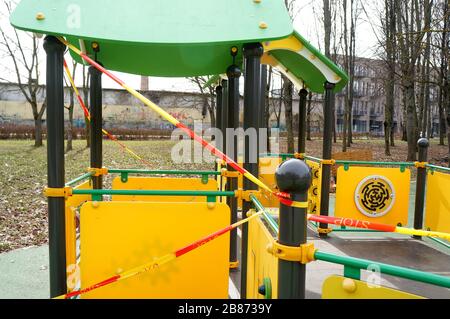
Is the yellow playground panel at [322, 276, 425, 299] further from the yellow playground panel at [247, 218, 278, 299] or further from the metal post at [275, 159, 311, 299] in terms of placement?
the yellow playground panel at [247, 218, 278, 299]

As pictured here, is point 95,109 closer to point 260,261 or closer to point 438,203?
point 260,261

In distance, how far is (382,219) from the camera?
649 cm

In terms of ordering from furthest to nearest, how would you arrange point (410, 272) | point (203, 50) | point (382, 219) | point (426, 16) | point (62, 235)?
point (426, 16) → point (382, 219) → point (203, 50) → point (62, 235) → point (410, 272)

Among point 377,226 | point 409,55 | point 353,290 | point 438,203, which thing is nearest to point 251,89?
point 377,226

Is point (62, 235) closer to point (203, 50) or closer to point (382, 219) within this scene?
point (203, 50)

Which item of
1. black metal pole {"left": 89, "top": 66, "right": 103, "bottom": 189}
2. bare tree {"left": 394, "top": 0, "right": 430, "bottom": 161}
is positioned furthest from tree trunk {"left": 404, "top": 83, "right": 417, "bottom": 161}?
black metal pole {"left": 89, "top": 66, "right": 103, "bottom": 189}

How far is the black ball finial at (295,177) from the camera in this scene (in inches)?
59.7

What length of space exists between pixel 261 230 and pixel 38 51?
23.5 meters

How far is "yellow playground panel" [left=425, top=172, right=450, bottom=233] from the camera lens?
18.1ft

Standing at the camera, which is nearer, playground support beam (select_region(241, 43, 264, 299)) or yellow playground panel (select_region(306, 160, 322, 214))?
playground support beam (select_region(241, 43, 264, 299))

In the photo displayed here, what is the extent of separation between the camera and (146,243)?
10.2 ft

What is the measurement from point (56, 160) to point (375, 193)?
17.2ft

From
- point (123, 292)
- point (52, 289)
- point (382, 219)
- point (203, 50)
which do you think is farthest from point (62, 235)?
point (382, 219)
